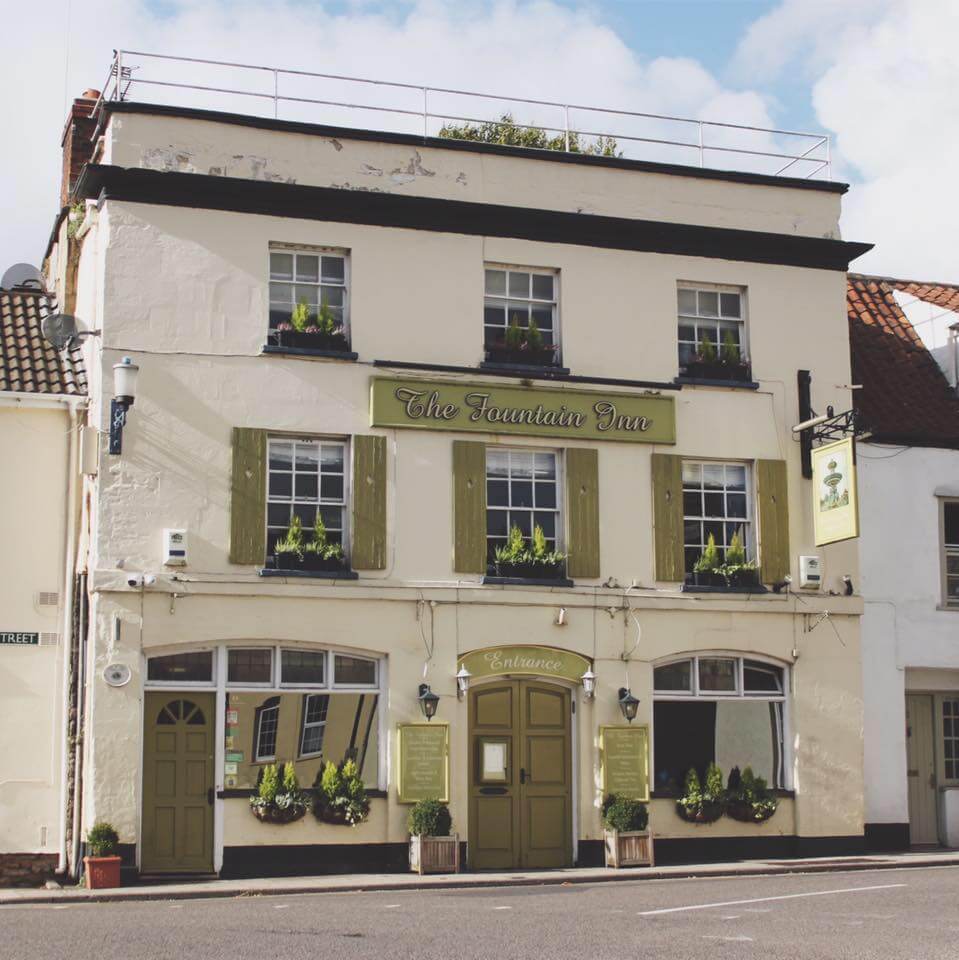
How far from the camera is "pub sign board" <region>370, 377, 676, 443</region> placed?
A: 20969 millimetres

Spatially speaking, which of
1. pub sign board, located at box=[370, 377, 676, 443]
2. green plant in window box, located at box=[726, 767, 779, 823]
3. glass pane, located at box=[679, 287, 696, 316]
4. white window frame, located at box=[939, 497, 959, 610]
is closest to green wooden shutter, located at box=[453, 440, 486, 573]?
pub sign board, located at box=[370, 377, 676, 443]

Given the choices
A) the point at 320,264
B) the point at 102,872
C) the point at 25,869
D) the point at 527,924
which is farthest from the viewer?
the point at 320,264

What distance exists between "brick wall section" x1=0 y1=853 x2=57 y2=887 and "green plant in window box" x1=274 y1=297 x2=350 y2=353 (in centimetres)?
725

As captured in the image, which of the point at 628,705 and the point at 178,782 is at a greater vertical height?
the point at 628,705

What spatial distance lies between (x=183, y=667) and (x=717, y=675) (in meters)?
7.45

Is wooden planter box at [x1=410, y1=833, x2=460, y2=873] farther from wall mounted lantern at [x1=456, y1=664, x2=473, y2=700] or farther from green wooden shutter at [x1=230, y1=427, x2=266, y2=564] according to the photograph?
green wooden shutter at [x1=230, y1=427, x2=266, y2=564]

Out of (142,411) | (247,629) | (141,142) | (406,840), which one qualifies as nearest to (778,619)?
(406,840)

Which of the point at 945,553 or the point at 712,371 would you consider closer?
the point at 712,371

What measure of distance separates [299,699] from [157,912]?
4940mm

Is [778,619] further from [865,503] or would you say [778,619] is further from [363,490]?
[363,490]

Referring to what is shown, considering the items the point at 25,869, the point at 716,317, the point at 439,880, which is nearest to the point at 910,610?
the point at 716,317

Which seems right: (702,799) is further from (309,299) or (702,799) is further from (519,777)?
(309,299)

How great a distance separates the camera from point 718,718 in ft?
71.9

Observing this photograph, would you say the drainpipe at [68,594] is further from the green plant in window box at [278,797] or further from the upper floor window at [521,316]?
the upper floor window at [521,316]
